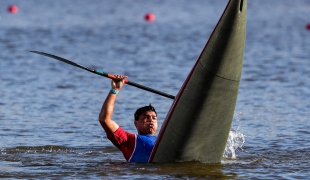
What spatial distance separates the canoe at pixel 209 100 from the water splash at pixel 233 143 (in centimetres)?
93

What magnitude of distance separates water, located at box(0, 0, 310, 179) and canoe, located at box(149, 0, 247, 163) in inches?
9.0

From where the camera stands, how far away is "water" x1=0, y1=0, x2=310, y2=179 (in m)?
9.73

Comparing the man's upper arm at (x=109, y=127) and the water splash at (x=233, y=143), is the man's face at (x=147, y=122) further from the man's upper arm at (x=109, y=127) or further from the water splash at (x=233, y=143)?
the water splash at (x=233, y=143)

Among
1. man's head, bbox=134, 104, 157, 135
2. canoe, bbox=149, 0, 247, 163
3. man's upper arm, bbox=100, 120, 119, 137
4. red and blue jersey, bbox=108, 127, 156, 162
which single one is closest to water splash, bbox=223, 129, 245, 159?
canoe, bbox=149, 0, 247, 163

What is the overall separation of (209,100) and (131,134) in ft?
3.38

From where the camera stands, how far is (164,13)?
42562 millimetres

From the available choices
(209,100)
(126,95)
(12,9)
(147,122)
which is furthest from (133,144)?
(12,9)

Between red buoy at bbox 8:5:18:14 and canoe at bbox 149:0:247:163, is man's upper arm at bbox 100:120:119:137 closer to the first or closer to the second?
canoe at bbox 149:0:247:163

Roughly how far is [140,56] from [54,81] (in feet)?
18.0

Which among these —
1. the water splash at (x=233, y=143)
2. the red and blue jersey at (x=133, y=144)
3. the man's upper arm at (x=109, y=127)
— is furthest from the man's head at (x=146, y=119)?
the water splash at (x=233, y=143)

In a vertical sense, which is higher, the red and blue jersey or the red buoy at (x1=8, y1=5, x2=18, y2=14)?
the red buoy at (x1=8, y1=5, x2=18, y2=14)

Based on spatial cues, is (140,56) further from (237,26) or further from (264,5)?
(264,5)

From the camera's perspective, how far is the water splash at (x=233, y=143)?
10.6 meters

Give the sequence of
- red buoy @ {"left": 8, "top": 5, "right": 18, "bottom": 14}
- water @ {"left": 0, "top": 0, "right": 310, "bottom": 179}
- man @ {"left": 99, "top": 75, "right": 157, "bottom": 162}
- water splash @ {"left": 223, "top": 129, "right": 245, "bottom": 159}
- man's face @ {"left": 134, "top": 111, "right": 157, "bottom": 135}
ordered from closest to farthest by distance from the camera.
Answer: man @ {"left": 99, "top": 75, "right": 157, "bottom": 162} → man's face @ {"left": 134, "top": 111, "right": 157, "bottom": 135} → water @ {"left": 0, "top": 0, "right": 310, "bottom": 179} → water splash @ {"left": 223, "top": 129, "right": 245, "bottom": 159} → red buoy @ {"left": 8, "top": 5, "right": 18, "bottom": 14}
